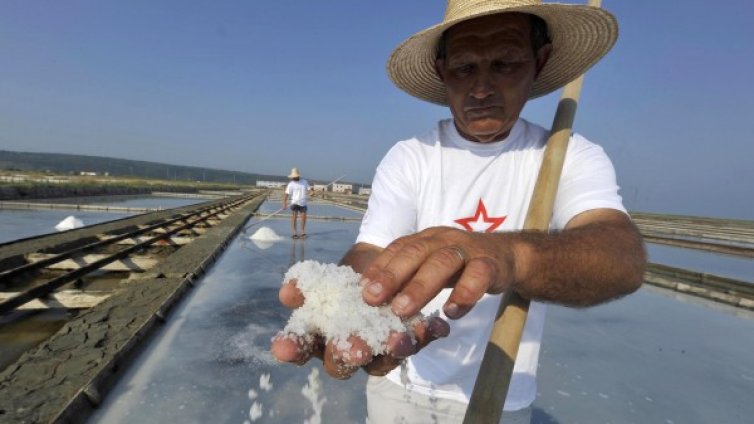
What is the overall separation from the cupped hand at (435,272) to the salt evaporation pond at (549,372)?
5.75ft

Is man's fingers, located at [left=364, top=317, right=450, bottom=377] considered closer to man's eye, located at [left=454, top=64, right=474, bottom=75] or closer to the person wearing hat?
man's eye, located at [left=454, top=64, right=474, bottom=75]

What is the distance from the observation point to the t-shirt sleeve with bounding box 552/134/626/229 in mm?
1094

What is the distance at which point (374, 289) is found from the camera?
1.98 feet

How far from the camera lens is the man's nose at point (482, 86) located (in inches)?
48.2

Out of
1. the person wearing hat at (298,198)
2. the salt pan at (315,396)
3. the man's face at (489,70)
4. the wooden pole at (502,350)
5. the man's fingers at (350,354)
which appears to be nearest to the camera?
the man's fingers at (350,354)

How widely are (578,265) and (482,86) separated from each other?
26.0 inches

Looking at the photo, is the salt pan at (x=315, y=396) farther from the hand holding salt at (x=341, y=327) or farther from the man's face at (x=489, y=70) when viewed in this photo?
the man's face at (x=489, y=70)

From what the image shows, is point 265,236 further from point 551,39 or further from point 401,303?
point 401,303

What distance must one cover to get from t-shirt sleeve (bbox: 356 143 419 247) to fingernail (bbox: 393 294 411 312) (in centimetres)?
70

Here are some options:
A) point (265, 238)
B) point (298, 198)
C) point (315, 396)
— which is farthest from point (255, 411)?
point (298, 198)

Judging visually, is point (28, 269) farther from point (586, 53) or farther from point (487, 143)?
point (586, 53)

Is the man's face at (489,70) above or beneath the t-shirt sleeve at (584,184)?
above

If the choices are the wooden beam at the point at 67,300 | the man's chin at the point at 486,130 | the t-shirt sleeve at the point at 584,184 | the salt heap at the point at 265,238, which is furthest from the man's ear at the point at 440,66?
the salt heap at the point at 265,238

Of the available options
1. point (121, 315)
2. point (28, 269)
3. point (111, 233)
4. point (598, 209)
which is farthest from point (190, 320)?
point (111, 233)
